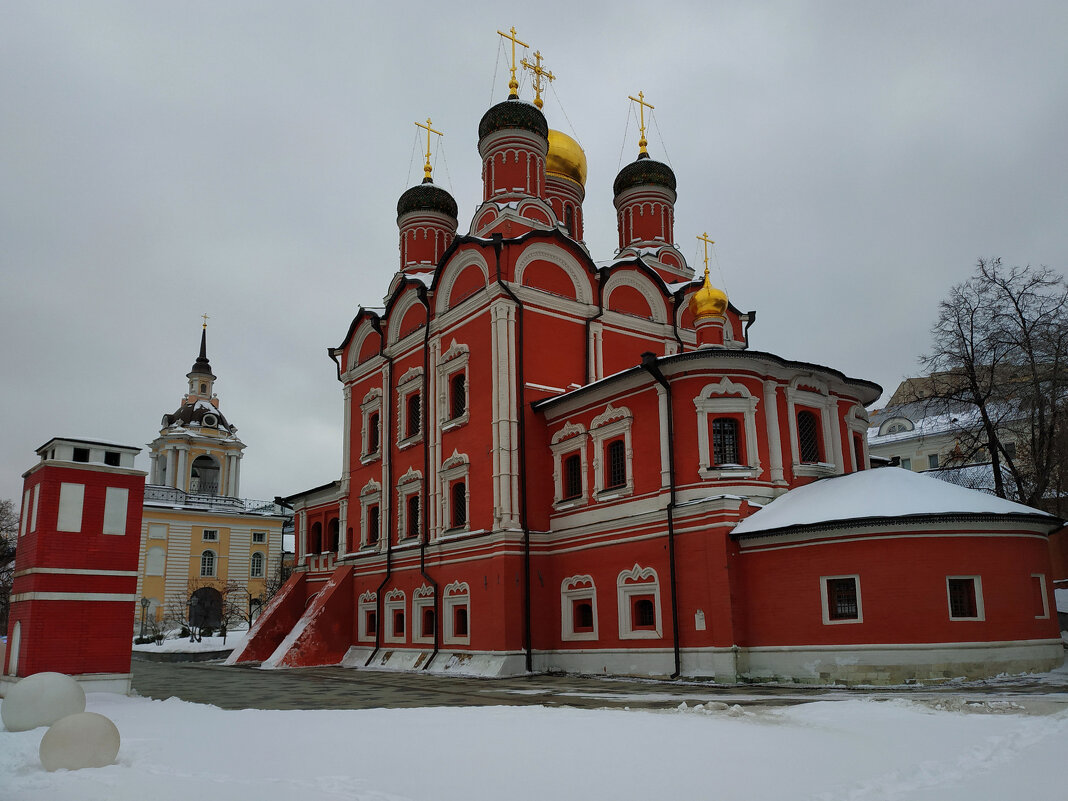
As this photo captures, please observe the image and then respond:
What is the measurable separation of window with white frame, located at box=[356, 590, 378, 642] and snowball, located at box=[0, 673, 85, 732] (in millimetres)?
16050

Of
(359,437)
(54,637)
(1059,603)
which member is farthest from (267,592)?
(1059,603)

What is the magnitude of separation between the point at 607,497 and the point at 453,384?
238 inches

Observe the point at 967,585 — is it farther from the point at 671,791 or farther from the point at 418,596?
the point at 418,596

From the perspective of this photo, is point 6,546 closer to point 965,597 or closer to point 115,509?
point 115,509

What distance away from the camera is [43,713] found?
31.1 feet

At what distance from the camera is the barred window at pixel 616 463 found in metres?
20.0

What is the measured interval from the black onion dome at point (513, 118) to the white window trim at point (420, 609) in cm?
1343

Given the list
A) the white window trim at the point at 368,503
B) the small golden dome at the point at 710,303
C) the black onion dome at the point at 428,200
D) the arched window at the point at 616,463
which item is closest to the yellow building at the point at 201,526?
the white window trim at the point at 368,503

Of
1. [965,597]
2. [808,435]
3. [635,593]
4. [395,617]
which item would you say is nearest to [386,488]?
[395,617]

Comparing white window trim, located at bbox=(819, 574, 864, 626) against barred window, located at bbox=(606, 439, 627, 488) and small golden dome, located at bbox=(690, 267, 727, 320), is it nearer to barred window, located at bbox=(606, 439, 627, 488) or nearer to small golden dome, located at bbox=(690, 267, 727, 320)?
barred window, located at bbox=(606, 439, 627, 488)

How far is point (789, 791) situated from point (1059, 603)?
17837 mm

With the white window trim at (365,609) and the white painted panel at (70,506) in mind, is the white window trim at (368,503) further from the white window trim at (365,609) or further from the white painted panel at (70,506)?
the white painted panel at (70,506)

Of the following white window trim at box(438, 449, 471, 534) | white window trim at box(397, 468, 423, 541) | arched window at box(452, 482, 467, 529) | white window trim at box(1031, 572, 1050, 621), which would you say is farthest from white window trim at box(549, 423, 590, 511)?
A: white window trim at box(1031, 572, 1050, 621)

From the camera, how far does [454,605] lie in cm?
2220
